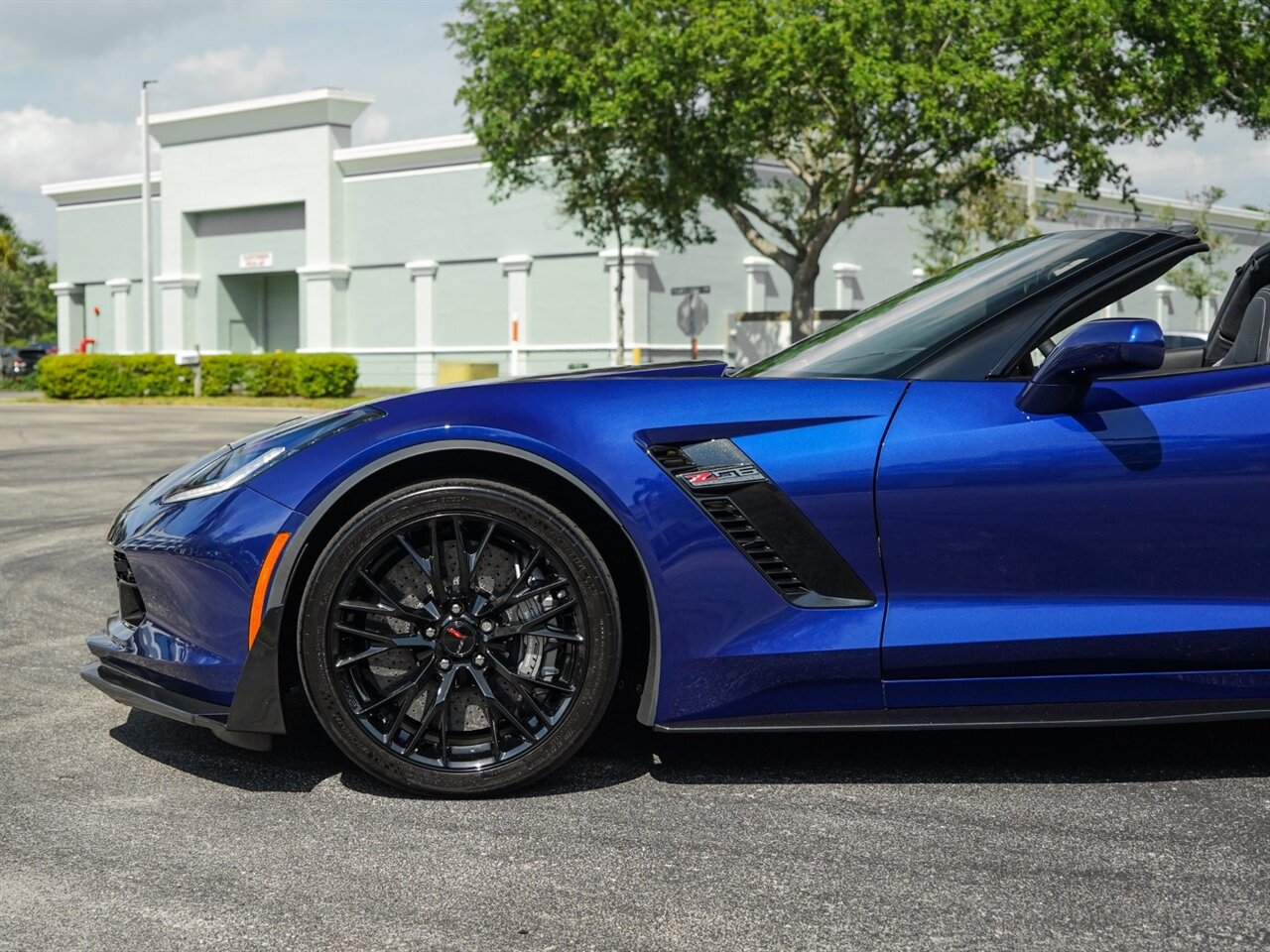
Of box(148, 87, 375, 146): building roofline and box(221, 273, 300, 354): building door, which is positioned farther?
box(221, 273, 300, 354): building door

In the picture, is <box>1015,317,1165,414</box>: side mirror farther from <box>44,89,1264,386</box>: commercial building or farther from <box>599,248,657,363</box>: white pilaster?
<box>599,248,657,363</box>: white pilaster

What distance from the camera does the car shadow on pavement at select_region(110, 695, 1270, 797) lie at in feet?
11.5

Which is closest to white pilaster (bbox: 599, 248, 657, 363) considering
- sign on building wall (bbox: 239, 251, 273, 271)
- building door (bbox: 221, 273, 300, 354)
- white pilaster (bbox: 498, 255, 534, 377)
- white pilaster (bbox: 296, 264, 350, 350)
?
white pilaster (bbox: 498, 255, 534, 377)

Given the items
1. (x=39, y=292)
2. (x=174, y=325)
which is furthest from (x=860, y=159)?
(x=39, y=292)

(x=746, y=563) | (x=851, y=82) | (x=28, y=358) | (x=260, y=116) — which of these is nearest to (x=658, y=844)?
(x=746, y=563)

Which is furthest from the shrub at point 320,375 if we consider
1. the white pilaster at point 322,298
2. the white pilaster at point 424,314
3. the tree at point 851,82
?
the tree at point 851,82

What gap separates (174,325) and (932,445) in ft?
162

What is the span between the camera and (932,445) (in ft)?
10.4

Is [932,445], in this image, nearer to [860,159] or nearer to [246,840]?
[246,840]

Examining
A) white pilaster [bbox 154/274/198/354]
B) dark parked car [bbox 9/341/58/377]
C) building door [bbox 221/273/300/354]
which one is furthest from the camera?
dark parked car [bbox 9/341/58/377]

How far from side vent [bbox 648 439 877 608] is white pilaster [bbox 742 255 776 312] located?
37336mm

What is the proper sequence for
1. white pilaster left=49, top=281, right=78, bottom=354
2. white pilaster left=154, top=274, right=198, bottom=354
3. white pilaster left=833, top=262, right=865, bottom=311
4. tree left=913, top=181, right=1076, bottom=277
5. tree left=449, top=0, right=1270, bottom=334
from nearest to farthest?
1. tree left=449, top=0, right=1270, bottom=334
2. tree left=913, top=181, right=1076, bottom=277
3. white pilaster left=833, top=262, right=865, bottom=311
4. white pilaster left=154, top=274, right=198, bottom=354
5. white pilaster left=49, top=281, right=78, bottom=354

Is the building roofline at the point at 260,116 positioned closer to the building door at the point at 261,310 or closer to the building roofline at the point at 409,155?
the building roofline at the point at 409,155

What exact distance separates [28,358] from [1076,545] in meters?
63.0
